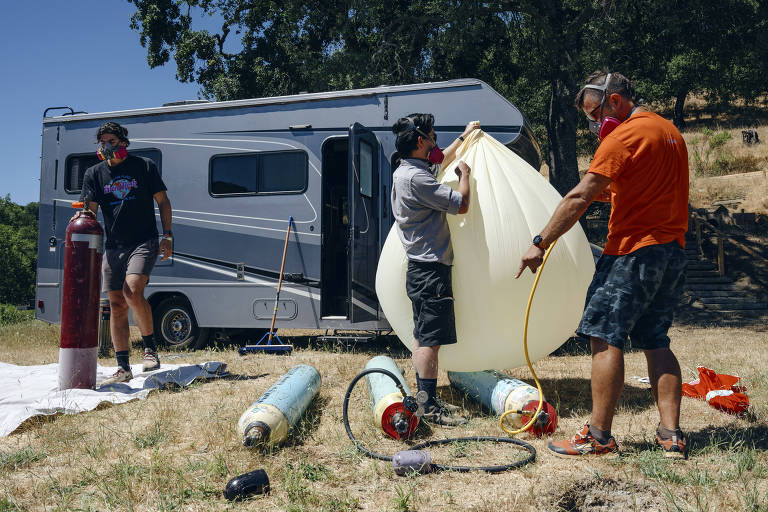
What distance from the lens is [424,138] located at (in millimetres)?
3951

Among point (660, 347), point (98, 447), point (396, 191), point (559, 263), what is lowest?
point (98, 447)

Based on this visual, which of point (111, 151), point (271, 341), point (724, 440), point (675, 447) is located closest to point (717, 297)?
point (271, 341)

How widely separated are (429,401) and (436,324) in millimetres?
525

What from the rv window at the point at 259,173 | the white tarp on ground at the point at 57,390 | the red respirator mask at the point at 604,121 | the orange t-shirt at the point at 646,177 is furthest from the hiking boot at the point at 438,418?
the rv window at the point at 259,173

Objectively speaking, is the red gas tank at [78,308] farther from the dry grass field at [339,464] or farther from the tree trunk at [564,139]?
the tree trunk at [564,139]

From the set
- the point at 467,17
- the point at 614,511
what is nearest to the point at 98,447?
the point at 614,511

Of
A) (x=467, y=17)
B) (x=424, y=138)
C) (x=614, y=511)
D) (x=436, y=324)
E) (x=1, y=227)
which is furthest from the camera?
(x=1, y=227)

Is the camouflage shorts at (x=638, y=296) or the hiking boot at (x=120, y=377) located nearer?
the camouflage shorts at (x=638, y=296)

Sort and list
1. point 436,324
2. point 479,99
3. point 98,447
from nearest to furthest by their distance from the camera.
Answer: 1. point 98,447
2. point 436,324
3. point 479,99

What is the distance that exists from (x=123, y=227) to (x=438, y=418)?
3.34 meters

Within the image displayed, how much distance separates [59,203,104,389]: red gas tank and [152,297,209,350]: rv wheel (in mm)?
3493

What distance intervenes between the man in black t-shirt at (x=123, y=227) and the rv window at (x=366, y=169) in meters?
2.58

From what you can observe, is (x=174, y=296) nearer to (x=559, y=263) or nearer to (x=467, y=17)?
(x=559, y=263)

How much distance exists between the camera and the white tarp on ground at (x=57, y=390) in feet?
13.1
